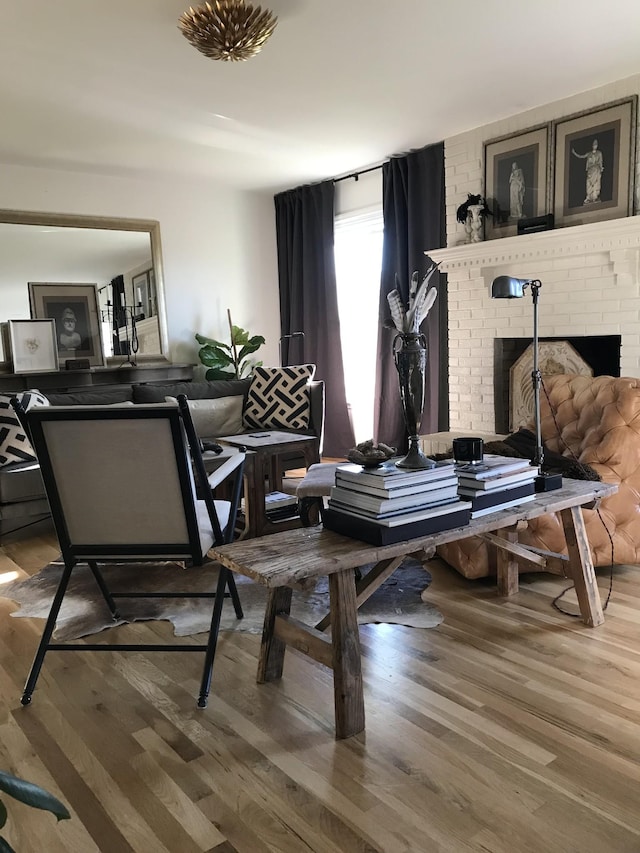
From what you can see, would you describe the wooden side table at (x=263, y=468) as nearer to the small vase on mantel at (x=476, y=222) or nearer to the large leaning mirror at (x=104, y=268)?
the small vase on mantel at (x=476, y=222)

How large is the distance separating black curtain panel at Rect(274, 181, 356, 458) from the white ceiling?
1068 mm

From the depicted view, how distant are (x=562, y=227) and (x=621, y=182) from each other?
41 centimetres

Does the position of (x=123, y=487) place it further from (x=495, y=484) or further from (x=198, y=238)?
(x=198, y=238)

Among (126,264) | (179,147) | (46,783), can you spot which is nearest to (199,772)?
(46,783)

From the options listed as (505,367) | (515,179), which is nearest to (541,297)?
(505,367)

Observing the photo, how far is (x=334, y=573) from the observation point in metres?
1.72

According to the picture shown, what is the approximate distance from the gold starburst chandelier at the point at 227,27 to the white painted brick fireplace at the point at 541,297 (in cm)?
219

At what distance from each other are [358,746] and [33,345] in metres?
4.30

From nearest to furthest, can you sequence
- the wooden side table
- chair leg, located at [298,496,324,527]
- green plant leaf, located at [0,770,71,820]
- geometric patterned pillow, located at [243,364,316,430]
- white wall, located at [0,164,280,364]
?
green plant leaf, located at [0,770,71,820] < chair leg, located at [298,496,324,527] < the wooden side table < geometric patterned pillow, located at [243,364,316,430] < white wall, located at [0,164,280,364]

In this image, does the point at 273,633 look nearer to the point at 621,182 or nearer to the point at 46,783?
the point at 46,783

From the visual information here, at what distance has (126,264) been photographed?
5582 millimetres

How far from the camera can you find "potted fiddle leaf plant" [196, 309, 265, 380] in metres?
A: 5.86

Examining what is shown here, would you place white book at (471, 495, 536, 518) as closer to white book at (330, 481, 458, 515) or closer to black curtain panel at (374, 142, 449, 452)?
white book at (330, 481, 458, 515)

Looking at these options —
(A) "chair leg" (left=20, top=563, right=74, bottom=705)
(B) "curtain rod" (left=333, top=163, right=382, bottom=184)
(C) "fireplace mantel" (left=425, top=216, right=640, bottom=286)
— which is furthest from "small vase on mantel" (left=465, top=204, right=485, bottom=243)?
(A) "chair leg" (left=20, top=563, right=74, bottom=705)
